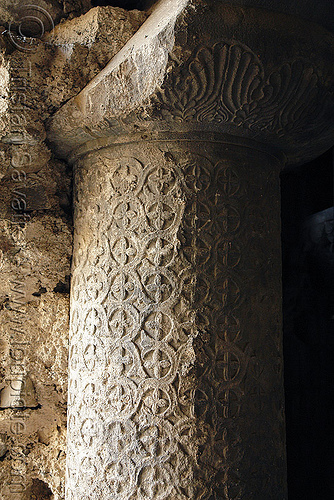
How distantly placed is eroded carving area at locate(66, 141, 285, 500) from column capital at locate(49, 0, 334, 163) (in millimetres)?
114

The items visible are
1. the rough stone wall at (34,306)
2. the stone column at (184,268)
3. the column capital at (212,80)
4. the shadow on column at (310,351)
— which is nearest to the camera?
the column capital at (212,80)

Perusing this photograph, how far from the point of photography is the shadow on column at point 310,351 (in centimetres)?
260

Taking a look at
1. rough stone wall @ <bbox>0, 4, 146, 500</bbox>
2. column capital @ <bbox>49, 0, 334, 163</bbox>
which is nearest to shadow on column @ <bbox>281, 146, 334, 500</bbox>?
column capital @ <bbox>49, 0, 334, 163</bbox>

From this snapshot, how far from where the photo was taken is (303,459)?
2621 millimetres

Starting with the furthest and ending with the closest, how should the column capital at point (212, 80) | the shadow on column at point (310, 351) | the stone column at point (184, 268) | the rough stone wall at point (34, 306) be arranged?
the shadow on column at point (310, 351) → the rough stone wall at point (34, 306) → the stone column at point (184, 268) → the column capital at point (212, 80)

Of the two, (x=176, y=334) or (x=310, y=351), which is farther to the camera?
(x=310, y=351)

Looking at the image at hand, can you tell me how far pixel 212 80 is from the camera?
5.14ft

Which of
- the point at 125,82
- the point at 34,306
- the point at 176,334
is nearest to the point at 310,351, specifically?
the point at 176,334

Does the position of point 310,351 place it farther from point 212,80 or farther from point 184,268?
point 212,80

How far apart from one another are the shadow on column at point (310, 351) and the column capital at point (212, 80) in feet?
3.10

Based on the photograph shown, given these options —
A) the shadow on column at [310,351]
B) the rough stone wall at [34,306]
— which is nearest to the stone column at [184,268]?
the rough stone wall at [34,306]

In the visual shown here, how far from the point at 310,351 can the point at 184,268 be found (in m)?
1.22

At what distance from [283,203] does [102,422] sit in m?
1.57

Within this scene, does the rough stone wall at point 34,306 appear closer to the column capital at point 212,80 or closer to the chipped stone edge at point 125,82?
the chipped stone edge at point 125,82
